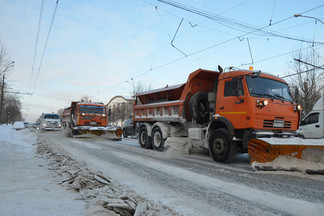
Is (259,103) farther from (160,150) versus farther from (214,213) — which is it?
(160,150)

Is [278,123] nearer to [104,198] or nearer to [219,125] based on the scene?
[219,125]

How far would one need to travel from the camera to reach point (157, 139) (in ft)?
35.6

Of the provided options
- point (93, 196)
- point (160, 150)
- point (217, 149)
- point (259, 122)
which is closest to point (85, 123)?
point (160, 150)

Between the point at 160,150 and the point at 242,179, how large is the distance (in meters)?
5.82

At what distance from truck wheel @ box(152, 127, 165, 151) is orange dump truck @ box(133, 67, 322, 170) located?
0.44m

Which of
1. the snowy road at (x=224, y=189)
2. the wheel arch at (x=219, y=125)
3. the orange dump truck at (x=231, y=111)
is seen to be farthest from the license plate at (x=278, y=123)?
the snowy road at (x=224, y=189)

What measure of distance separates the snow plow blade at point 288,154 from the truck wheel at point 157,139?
5.10 m

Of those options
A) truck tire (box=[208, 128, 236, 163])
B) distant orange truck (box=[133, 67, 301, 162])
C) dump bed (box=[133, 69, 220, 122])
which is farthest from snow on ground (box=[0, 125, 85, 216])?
dump bed (box=[133, 69, 220, 122])

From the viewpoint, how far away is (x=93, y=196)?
3.29 meters

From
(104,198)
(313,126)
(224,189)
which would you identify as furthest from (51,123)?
(104,198)

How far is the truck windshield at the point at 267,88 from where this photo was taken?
6.89m

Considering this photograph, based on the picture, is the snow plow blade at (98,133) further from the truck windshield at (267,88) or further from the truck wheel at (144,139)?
the truck windshield at (267,88)

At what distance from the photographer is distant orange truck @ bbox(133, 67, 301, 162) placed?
6.64 metres

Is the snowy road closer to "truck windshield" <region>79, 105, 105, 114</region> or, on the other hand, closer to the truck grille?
the truck grille
